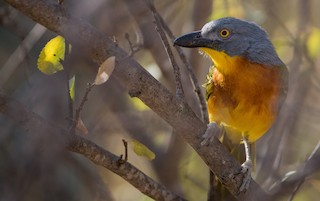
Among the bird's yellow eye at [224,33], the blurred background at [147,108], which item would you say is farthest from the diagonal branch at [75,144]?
the bird's yellow eye at [224,33]

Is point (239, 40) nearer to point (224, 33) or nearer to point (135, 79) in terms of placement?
point (224, 33)

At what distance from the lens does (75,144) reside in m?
3.33

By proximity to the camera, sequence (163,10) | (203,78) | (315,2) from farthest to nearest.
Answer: (315,2) → (203,78) → (163,10)

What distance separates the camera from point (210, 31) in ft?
16.0

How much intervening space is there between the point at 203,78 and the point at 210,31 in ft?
6.10

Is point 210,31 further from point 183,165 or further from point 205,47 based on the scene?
point 183,165

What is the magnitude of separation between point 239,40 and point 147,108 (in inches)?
43.9

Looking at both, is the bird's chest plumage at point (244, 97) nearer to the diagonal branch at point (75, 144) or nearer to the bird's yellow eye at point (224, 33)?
the bird's yellow eye at point (224, 33)

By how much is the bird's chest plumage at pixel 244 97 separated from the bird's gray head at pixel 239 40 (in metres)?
0.12

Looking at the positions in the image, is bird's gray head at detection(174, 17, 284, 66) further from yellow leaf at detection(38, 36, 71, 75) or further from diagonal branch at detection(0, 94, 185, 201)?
yellow leaf at detection(38, 36, 71, 75)

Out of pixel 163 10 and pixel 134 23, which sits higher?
pixel 163 10

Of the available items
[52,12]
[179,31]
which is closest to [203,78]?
[179,31]

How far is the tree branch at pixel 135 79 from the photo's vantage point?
3.07 metres

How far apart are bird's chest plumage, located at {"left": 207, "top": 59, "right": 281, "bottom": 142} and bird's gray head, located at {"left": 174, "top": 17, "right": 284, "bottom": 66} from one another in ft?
0.38
